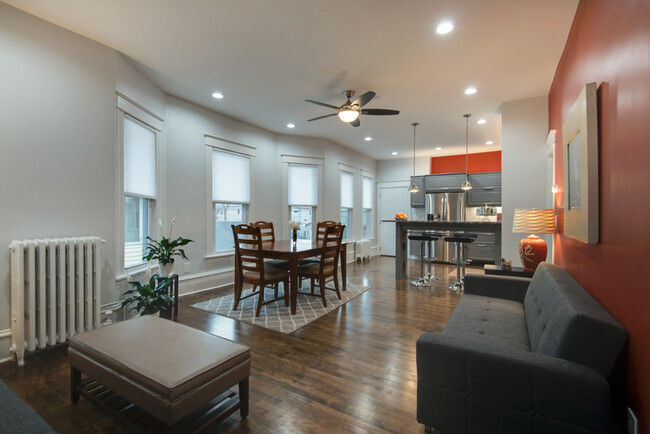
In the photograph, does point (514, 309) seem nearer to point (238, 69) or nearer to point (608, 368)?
point (608, 368)

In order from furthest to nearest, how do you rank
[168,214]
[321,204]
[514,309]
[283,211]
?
[321,204] → [283,211] → [168,214] → [514,309]

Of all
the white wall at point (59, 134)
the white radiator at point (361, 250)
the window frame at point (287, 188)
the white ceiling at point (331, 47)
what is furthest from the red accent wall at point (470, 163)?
the white wall at point (59, 134)

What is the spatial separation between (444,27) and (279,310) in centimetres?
332

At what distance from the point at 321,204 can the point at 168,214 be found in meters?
3.10

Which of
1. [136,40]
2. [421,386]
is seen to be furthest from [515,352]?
[136,40]

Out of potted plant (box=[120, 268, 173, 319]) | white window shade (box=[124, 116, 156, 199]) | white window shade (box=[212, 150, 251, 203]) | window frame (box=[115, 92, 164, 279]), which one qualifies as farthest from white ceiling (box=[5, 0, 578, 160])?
potted plant (box=[120, 268, 173, 319])

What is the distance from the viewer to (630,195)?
120cm

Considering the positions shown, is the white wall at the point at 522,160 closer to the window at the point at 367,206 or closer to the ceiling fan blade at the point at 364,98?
the ceiling fan blade at the point at 364,98

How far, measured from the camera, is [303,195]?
20.3 feet

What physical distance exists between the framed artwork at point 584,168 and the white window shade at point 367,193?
6.12m

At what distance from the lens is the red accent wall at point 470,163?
729cm

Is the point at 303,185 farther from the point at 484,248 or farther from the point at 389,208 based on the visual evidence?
the point at 484,248

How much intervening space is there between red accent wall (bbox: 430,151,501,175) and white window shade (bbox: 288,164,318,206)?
3.67 meters

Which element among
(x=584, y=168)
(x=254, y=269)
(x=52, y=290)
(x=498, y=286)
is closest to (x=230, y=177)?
(x=254, y=269)
